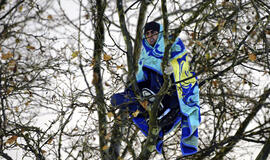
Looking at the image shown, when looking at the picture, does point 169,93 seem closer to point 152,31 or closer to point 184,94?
point 184,94

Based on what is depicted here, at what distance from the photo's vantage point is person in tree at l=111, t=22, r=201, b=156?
4319 millimetres

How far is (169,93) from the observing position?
426 cm

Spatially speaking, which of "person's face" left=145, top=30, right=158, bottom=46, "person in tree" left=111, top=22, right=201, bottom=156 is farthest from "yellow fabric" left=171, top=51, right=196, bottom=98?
"person's face" left=145, top=30, right=158, bottom=46

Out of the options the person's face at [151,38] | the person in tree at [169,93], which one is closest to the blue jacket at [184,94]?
the person in tree at [169,93]

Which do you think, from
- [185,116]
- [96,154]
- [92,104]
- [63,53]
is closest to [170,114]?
[185,116]

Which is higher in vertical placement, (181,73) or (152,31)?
(152,31)

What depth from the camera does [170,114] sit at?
456 centimetres

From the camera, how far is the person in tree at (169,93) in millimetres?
4319

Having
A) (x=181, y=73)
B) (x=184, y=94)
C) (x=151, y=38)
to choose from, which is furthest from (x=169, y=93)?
(x=151, y=38)

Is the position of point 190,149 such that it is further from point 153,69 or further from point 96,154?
point 96,154

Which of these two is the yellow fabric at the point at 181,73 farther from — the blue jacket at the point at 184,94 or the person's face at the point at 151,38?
the person's face at the point at 151,38

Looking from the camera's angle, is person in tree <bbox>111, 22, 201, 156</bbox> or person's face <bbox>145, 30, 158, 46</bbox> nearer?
person in tree <bbox>111, 22, 201, 156</bbox>

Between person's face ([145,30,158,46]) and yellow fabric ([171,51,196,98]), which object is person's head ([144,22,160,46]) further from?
yellow fabric ([171,51,196,98])

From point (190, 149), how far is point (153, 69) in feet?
3.83
